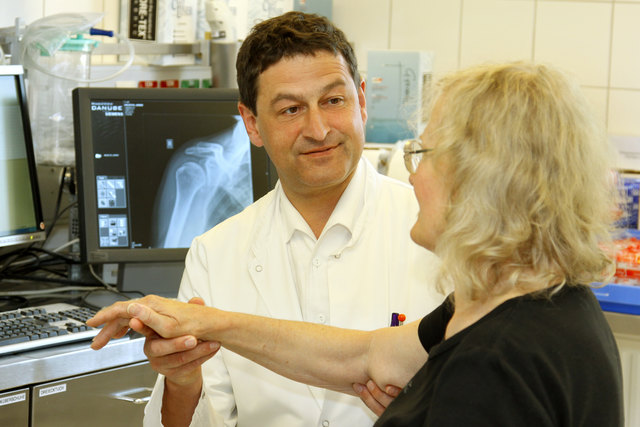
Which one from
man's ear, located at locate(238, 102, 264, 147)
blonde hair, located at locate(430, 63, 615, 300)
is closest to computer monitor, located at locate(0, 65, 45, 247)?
man's ear, located at locate(238, 102, 264, 147)

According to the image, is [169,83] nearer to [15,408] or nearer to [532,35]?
[15,408]

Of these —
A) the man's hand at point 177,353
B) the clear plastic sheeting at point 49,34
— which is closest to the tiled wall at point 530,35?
the clear plastic sheeting at point 49,34

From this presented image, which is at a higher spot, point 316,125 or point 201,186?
point 316,125

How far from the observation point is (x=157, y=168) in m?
2.01

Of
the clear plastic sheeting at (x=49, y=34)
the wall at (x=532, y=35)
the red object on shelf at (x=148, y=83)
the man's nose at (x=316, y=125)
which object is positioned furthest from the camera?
the wall at (x=532, y=35)

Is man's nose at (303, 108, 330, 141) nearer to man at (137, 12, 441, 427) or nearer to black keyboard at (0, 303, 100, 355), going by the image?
man at (137, 12, 441, 427)

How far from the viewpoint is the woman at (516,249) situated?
2.82ft

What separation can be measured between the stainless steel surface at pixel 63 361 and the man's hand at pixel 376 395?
0.65m

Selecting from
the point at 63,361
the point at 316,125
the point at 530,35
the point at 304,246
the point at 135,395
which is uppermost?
the point at 530,35

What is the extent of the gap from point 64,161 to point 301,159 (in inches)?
41.1

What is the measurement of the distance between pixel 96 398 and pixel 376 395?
0.74 m

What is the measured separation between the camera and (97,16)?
2262 mm

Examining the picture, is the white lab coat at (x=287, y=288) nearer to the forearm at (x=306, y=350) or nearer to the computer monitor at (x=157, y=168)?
the forearm at (x=306, y=350)

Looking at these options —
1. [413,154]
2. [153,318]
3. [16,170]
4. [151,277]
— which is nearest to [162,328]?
[153,318]
